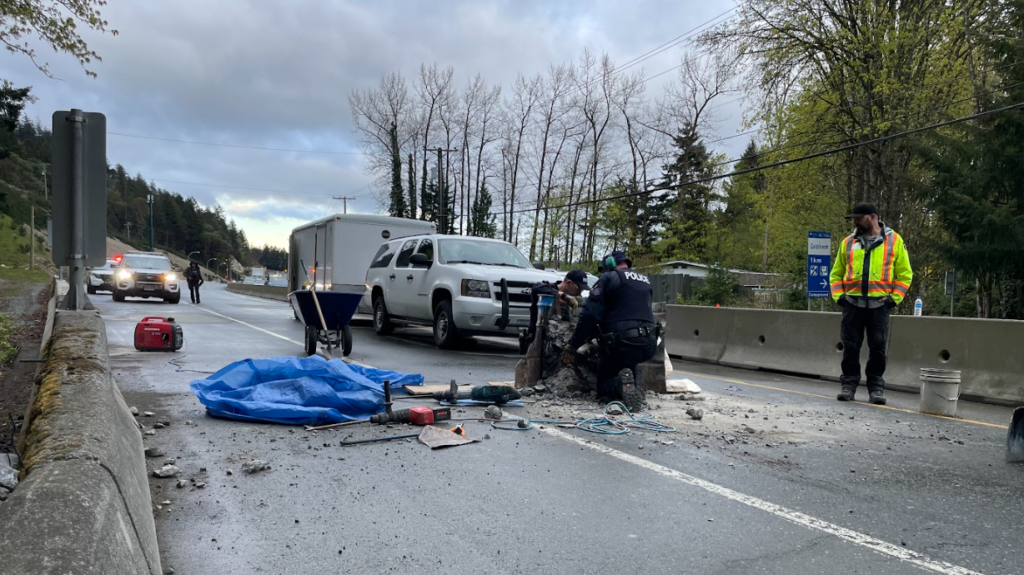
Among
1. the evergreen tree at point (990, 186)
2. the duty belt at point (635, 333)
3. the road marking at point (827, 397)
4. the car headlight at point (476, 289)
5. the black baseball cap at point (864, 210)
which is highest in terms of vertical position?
the evergreen tree at point (990, 186)

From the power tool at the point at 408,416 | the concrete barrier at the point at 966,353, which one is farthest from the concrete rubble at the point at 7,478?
the concrete barrier at the point at 966,353

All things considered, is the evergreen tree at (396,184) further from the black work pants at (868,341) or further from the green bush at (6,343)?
the black work pants at (868,341)

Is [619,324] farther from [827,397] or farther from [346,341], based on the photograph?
[346,341]

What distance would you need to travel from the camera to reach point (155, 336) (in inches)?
426

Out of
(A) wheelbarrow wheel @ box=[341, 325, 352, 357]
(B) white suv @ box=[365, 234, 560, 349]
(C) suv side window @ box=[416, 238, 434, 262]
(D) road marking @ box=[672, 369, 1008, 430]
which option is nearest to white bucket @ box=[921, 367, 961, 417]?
(D) road marking @ box=[672, 369, 1008, 430]

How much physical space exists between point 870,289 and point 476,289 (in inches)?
234

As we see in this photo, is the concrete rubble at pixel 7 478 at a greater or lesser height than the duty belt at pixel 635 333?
lesser

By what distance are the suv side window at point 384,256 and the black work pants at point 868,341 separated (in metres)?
9.32

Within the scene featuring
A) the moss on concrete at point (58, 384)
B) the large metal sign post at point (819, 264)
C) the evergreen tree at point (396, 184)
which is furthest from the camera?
the evergreen tree at point (396, 184)

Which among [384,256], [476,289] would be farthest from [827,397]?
[384,256]

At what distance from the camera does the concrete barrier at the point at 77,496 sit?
1786 mm

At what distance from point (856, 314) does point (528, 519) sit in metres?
5.87

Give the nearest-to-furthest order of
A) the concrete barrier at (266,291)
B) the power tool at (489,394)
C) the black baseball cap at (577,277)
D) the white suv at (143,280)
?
1. the power tool at (489,394)
2. the black baseball cap at (577,277)
3. the white suv at (143,280)
4. the concrete barrier at (266,291)

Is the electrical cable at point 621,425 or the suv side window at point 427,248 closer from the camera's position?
the electrical cable at point 621,425
